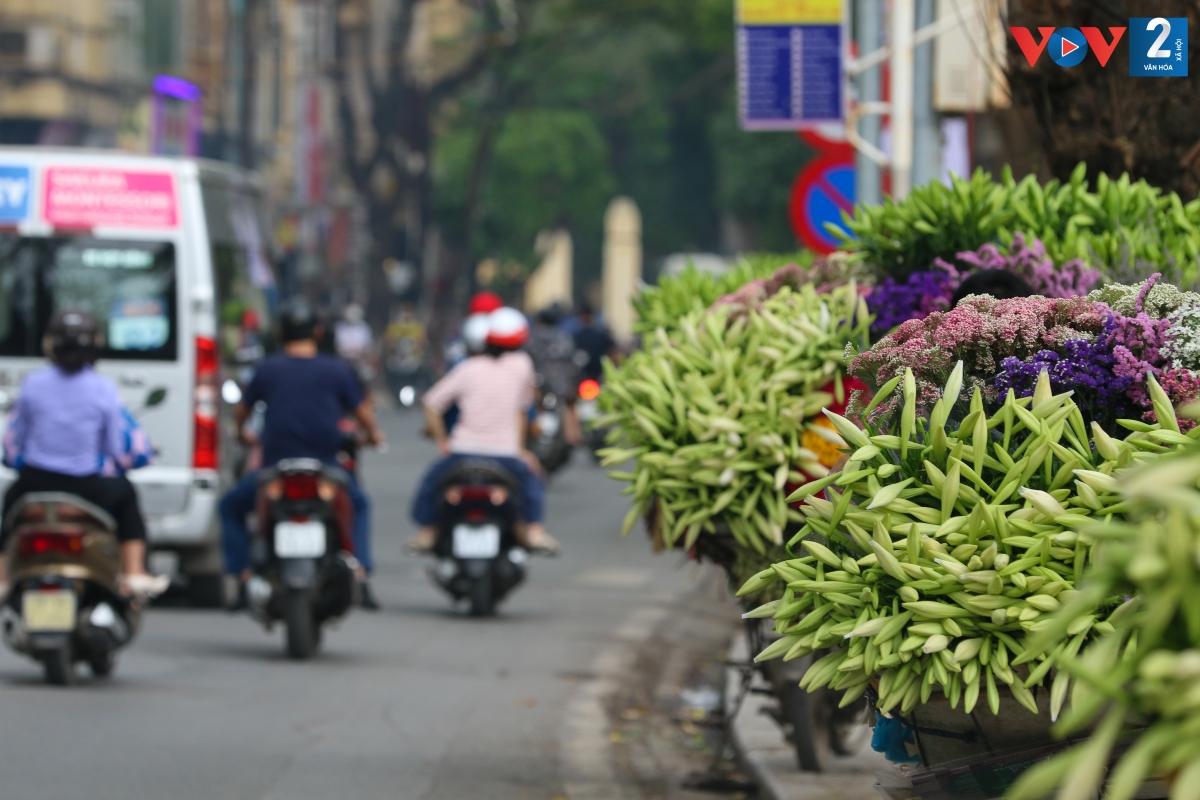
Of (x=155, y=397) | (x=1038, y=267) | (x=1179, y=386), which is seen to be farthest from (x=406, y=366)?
(x=1179, y=386)

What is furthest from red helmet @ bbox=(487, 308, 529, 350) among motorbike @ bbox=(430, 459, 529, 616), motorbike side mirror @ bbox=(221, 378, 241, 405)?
motorbike side mirror @ bbox=(221, 378, 241, 405)

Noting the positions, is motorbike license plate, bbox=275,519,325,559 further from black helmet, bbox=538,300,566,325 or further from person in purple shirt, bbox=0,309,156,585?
black helmet, bbox=538,300,566,325

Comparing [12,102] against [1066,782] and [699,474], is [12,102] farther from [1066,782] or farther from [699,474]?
[1066,782]

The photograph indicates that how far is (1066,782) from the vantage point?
2.29 metres

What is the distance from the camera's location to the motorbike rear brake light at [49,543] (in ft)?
27.1

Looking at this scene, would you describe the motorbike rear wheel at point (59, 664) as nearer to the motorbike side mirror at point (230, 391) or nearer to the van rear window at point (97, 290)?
the van rear window at point (97, 290)

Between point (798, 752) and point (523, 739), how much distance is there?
141 centimetres

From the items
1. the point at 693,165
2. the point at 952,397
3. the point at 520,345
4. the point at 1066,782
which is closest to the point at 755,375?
the point at 952,397

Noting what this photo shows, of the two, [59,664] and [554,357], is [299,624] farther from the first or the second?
[554,357]

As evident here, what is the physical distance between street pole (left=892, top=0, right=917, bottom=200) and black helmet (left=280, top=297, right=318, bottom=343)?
370cm

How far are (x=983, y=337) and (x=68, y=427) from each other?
5209mm

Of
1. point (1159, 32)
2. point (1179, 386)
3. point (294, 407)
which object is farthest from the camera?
point (294, 407)

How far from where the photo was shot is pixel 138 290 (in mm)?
11109

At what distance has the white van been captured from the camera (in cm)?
1105
